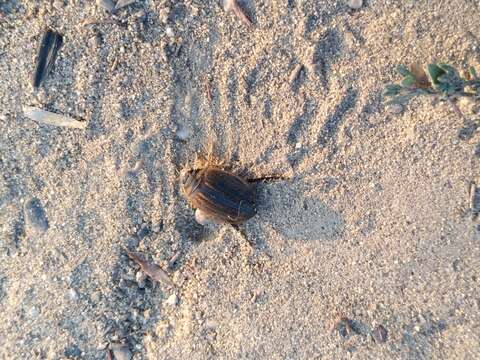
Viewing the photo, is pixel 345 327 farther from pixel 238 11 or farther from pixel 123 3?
pixel 123 3

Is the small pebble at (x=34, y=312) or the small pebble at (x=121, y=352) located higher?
the small pebble at (x=34, y=312)

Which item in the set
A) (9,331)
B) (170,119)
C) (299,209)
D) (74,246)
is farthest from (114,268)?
(299,209)

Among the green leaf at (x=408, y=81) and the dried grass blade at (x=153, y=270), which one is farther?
the dried grass blade at (x=153, y=270)

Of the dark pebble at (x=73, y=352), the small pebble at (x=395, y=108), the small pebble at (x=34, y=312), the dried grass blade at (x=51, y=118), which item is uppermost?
the small pebble at (x=395, y=108)

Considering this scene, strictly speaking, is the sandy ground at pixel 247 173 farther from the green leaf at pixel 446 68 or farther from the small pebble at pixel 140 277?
the green leaf at pixel 446 68

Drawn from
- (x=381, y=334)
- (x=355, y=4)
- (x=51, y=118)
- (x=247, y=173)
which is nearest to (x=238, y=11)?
(x=355, y=4)

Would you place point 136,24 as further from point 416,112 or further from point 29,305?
point 29,305

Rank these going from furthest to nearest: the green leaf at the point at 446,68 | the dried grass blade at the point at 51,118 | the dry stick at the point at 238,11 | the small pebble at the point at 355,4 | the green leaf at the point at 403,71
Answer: the dried grass blade at the point at 51,118, the dry stick at the point at 238,11, the small pebble at the point at 355,4, the green leaf at the point at 403,71, the green leaf at the point at 446,68

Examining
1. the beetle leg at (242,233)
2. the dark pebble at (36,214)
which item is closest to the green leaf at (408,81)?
the beetle leg at (242,233)

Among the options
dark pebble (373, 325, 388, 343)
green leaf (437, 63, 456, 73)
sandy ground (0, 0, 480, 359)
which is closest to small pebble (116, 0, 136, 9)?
sandy ground (0, 0, 480, 359)
